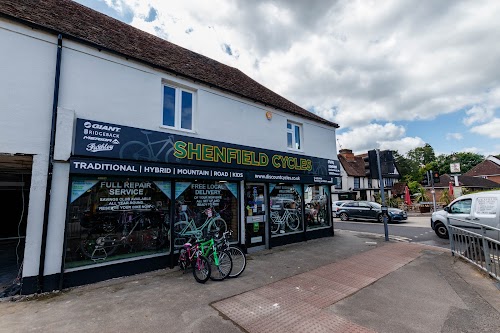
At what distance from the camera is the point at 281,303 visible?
4469 millimetres

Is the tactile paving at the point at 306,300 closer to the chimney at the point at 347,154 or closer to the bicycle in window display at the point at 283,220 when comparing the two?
the bicycle in window display at the point at 283,220

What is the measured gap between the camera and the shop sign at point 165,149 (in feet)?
18.2

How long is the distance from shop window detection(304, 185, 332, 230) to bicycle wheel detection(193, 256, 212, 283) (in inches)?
242

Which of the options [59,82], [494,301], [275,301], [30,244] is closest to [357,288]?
[275,301]

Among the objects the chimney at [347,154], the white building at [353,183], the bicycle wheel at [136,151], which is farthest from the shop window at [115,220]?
the chimney at [347,154]

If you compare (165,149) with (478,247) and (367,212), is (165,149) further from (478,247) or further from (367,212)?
(367,212)

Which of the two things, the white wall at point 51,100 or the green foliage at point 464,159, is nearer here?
the white wall at point 51,100

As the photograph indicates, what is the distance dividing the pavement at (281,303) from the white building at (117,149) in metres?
1.06

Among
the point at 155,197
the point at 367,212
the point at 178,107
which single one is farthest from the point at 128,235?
the point at 367,212

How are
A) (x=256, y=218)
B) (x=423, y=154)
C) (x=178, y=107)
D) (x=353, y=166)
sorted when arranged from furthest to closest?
(x=423, y=154) → (x=353, y=166) → (x=256, y=218) → (x=178, y=107)

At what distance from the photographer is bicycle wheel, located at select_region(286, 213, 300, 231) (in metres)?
9.99

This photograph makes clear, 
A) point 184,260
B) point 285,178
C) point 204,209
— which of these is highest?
point 285,178

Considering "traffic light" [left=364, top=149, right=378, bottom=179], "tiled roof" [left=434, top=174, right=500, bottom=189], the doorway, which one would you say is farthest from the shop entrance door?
"tiled roof" [left=434, top=174, right=500, bottom=189]

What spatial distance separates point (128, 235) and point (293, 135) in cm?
746
